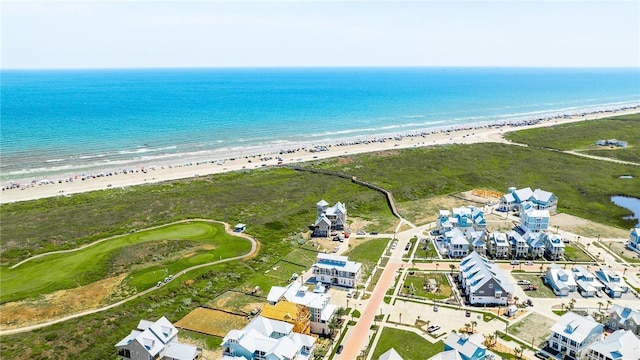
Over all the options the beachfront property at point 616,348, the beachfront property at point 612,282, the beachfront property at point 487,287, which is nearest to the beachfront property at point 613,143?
the beachfront property at point 612,282

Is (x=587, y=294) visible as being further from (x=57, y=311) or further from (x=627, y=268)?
(x=57, y=311)

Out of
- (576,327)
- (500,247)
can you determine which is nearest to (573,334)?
(576,327)

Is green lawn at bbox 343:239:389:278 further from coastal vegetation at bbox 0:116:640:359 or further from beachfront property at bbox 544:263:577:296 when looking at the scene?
beachfront property at bbox 544:263:577:296

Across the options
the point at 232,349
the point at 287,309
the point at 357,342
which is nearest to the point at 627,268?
the point at 357,342

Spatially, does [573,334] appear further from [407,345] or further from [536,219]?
[536,219]

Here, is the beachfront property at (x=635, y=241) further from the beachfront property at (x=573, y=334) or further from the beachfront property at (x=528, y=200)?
the beachfront property at (x=573, y=334)

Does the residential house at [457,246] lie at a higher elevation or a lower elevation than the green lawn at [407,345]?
higher
